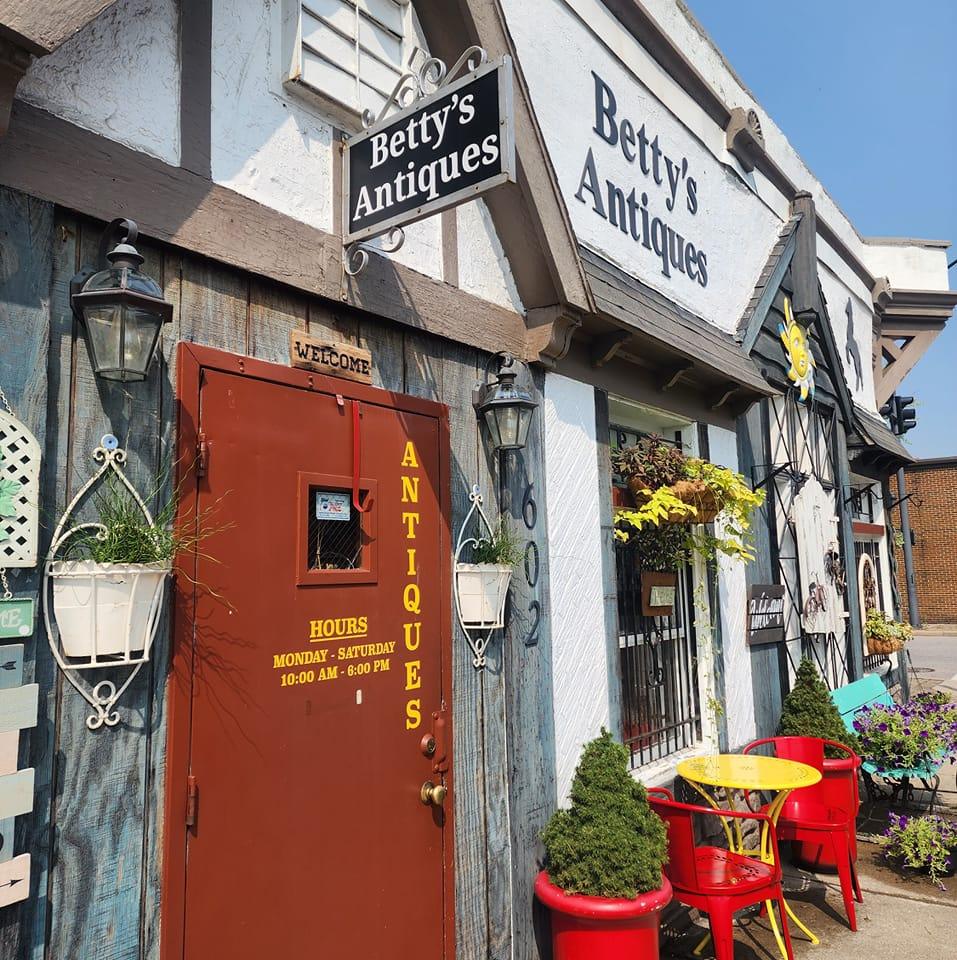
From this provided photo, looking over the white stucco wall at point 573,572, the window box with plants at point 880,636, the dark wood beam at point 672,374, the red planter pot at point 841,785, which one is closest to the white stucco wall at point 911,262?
the window box with plants at point 880,636

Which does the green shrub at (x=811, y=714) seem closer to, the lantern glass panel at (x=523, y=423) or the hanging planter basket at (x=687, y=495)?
the hanging planter basket at (x=687, y=495)

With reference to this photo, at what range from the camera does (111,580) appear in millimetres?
2164

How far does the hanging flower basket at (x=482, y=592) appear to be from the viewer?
11.5 feet

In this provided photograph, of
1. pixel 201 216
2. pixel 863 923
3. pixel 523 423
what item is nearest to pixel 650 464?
pixel 523 423

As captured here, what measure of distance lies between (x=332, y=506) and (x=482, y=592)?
899mm

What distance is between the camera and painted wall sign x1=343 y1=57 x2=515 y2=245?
2654mm

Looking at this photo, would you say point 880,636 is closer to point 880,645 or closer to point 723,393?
point 880,645

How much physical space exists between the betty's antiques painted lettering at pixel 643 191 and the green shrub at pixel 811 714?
339 cm

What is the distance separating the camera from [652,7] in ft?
19.0

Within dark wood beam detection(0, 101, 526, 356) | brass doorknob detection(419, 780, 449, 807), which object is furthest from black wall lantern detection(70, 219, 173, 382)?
brass doorknob detection(419, 780, 449, 807)

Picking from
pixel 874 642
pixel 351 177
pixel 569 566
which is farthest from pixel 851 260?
pixel 351 177

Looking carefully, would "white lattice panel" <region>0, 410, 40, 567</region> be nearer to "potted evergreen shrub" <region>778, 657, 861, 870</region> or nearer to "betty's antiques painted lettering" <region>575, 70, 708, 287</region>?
"betty's antiques painted lettering" <region>575, 70, 708, 287</region>

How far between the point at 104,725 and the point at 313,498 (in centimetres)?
106

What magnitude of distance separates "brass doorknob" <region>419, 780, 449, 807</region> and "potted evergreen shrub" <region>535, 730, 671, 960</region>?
745 mm
